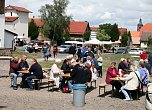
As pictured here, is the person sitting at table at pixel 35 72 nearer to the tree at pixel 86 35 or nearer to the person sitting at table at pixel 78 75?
the person sitting at table at pixel 78 75

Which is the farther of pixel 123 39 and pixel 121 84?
pixel 123 39

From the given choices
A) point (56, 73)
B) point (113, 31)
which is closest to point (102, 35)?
point (113, 31)

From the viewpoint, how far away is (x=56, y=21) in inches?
3521

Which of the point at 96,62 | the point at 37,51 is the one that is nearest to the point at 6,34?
the point at 37,51

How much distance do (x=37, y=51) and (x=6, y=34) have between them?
10.3 m

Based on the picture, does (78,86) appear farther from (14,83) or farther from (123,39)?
(123,39)

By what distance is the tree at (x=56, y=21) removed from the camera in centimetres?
8888

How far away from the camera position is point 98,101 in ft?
47.2

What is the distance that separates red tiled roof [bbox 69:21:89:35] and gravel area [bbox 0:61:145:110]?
3776 inches

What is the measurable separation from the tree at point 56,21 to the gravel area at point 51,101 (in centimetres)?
7257

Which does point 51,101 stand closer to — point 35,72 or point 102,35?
point 35,72

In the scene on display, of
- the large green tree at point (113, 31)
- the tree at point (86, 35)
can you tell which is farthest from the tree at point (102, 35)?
the tree at point (86, 35)

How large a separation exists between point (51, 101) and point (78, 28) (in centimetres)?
10091

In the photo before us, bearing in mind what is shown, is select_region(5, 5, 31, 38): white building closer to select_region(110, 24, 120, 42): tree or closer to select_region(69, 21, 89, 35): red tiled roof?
select_region(69, 21, 89, 35): red tiled roof
